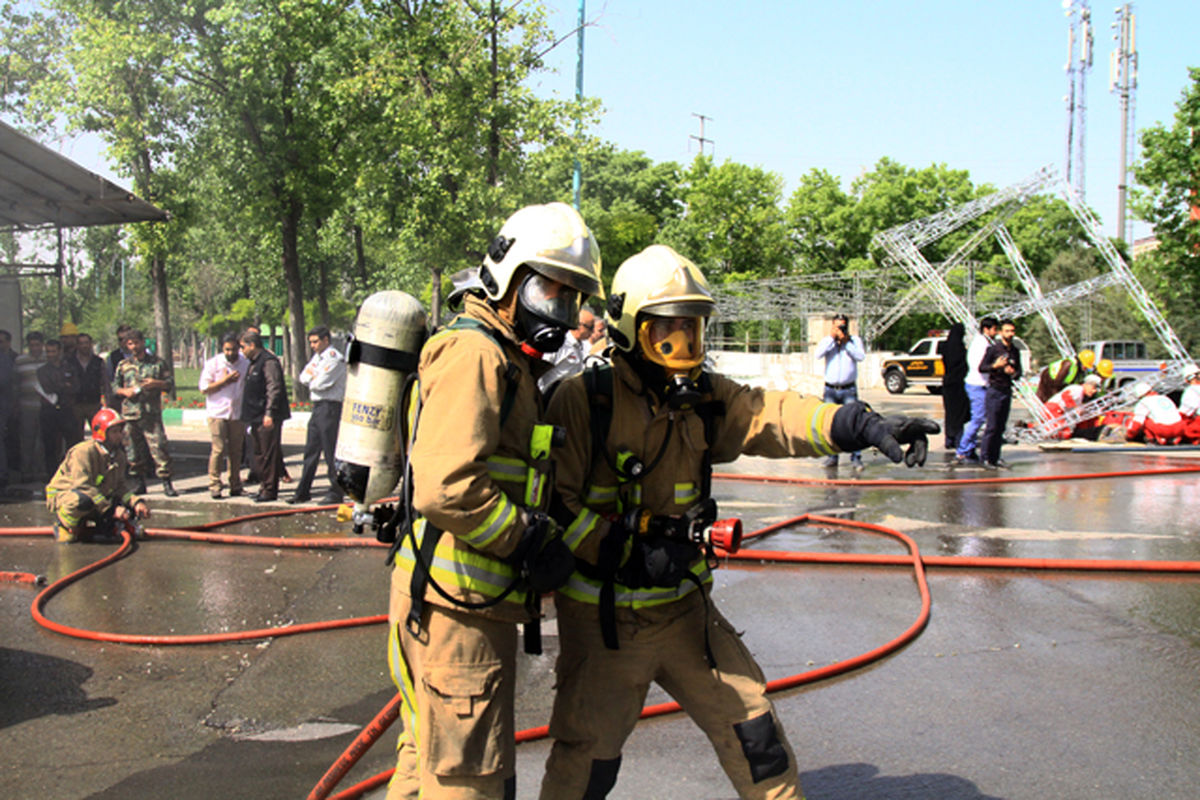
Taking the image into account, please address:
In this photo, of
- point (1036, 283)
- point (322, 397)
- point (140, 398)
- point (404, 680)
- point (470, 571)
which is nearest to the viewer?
point (470, 571)

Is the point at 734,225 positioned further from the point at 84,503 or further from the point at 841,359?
the point at 84,503

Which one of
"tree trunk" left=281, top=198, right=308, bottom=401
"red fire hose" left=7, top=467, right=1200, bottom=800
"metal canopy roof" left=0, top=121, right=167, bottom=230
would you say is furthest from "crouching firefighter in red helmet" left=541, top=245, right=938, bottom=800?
"tree trunk" left=281, top=198, right=308, bottom=401

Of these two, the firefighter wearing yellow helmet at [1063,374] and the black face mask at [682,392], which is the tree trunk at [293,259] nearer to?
the firefighter wearing yellow helmet at [1063,374]

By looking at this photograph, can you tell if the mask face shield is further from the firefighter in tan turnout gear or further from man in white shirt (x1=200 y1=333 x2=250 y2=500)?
man in white shirt (x1=200 y1=333 x2=250 y2=500)

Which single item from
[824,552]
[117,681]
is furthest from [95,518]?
[824,552]

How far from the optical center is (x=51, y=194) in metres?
11.9

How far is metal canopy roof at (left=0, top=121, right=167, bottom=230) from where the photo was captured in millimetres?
10492

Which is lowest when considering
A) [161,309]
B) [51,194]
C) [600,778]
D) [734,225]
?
[600,778]

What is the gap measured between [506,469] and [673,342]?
25.3 inches

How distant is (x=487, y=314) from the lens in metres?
2.64

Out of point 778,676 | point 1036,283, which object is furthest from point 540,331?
point 1036,283

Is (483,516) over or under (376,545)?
over

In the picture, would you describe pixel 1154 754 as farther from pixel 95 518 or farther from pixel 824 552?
pixel 95 518

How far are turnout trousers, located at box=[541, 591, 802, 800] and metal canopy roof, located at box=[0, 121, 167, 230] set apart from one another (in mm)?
10071
